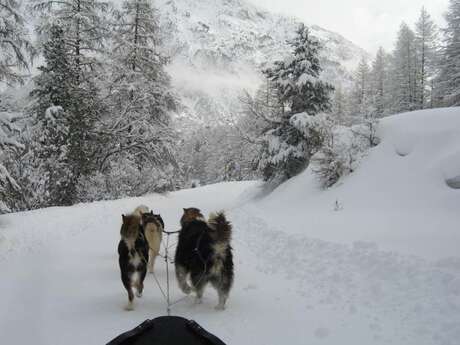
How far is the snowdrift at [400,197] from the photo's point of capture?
7523 mm

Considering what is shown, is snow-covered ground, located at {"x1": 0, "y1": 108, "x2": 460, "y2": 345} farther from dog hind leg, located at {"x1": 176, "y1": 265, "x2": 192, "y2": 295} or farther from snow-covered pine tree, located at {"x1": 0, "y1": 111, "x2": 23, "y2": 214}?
snow-covered pine tree, located at {"x1": 0, "y1": 111, "x2": 23, "y2": 214}

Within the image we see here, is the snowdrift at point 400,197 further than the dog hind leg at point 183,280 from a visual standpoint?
Yes

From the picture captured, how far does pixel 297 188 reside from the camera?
16.8 m

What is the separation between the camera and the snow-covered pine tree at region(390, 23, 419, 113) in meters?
39.8

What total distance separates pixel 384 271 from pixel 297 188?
1046 cm

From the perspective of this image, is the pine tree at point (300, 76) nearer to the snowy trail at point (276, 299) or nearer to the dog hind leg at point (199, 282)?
the snowy trail at point (276, 299)

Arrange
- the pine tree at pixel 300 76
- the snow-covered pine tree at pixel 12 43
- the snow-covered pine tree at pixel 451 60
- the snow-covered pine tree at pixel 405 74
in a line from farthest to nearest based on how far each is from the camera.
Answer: the snow-covered pine tree at pixel 405 74 < the snow-covered pine tree at pixel 451 60 < the pine tree at pixel 300 76 < the snow-covered pine tree at pixel 12 43

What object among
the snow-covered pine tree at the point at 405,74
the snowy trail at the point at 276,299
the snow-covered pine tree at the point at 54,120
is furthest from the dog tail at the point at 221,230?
the snow-covered pine tree at the point at 405,74

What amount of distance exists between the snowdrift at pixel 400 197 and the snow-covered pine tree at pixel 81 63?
9.83 m

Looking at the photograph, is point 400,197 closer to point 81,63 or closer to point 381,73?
point 81,63

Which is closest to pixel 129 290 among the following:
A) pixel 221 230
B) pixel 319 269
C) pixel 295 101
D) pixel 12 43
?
pixel 221 230

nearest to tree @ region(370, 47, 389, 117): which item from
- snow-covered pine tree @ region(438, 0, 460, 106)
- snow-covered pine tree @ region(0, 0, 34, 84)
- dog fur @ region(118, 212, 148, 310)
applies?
snow-covered pine tree @ region(438, 0, 460, 106)

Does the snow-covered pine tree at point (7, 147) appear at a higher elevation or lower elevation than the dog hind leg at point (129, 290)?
higher

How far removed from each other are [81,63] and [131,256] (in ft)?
57.2
